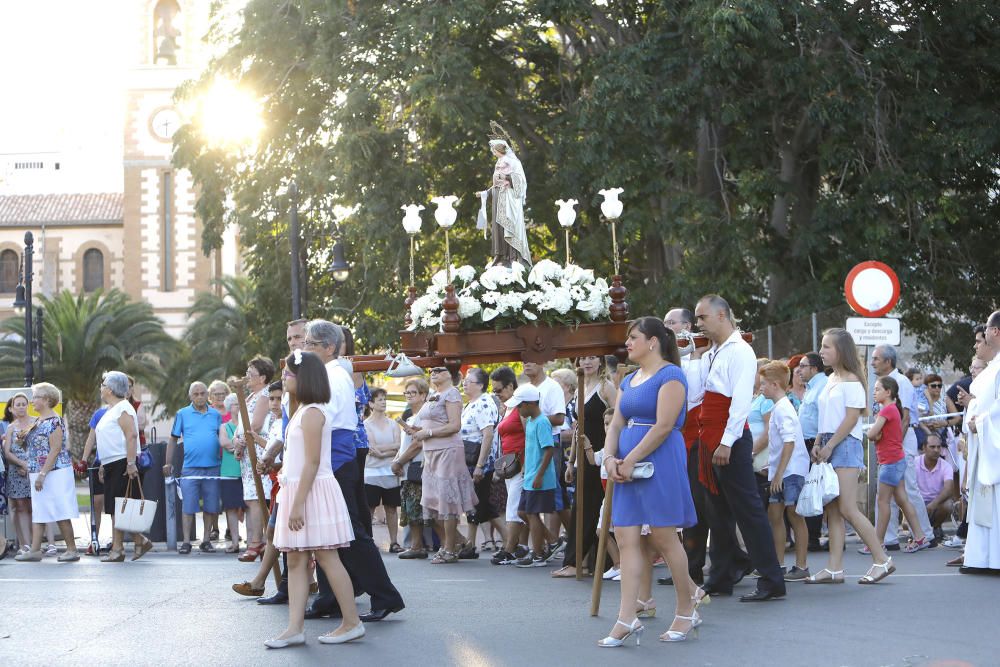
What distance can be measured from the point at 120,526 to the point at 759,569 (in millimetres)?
7194

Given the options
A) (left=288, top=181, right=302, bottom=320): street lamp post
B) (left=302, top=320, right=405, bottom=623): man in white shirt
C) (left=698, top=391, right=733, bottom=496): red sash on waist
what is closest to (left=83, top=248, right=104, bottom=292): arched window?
(left=288, top=181, right=302, bottom=320): street lamp post

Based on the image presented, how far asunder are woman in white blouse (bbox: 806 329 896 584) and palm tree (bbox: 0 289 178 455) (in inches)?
1492

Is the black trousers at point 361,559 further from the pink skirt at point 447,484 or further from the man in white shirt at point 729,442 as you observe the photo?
the pink skirt at point 447,484

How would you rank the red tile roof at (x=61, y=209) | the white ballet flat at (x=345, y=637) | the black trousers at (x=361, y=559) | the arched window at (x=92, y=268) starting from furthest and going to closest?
the red tile roof at (x=61, y=209)
the arched window at (x=92, y=268)
the black trousers at (x=361, y=559)
the white ballet flat at (x=345, y=637)

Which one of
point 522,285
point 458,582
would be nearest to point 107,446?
point 458,582

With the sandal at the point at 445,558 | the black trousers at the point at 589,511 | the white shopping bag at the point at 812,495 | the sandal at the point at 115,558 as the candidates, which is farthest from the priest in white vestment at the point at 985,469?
the sandal at the point at 115,558

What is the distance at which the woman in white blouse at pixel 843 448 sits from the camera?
11203 mm

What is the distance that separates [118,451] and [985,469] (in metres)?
8.86

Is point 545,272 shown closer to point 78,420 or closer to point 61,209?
point 78,420

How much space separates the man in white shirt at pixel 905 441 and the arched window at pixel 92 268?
65.7 meters

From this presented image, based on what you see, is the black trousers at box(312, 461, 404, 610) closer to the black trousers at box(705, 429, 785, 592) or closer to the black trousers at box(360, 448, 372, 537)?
the black trousers at box(360, 448, 372, 537)

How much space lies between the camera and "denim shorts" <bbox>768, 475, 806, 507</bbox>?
1241 cm

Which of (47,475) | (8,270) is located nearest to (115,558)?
(47,475)

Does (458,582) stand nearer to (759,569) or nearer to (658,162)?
(759,569)
